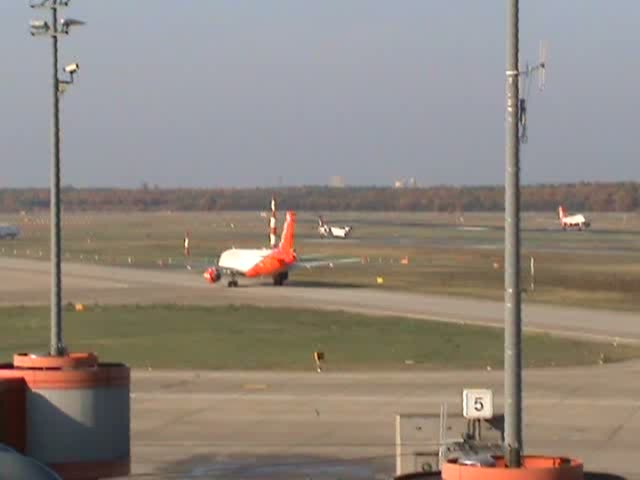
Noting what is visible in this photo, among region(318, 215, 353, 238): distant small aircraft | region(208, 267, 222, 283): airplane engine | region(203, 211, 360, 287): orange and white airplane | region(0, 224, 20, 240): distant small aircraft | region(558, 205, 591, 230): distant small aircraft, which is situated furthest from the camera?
region(558, 205, 591, 230): distant small aircraft

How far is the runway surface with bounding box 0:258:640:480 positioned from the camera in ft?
97.6

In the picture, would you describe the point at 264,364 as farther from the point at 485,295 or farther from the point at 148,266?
the point at 148,266

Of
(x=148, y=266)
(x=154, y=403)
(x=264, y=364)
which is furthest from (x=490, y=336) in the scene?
(x=148, y=266)

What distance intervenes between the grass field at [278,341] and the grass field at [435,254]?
17711mm

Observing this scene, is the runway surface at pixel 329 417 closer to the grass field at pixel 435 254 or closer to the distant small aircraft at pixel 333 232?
the grass field at pixel 435 254

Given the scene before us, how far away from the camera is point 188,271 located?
4035 inches

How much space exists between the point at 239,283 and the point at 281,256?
3.23 meters

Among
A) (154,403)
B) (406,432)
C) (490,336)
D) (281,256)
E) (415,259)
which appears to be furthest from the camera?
(415,259)

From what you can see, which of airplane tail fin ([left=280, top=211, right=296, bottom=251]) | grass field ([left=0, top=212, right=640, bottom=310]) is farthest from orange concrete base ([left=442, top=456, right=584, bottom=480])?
airplane tail fin ([left=280, top=211, right=296, bottom=251])

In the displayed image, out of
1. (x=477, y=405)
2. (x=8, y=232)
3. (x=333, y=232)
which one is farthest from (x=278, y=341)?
(x=8, y=232)

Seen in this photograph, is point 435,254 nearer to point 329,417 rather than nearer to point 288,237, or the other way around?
point 288,237

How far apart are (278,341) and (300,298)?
22.9 metres

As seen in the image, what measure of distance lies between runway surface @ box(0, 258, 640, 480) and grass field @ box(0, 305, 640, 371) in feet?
8.95

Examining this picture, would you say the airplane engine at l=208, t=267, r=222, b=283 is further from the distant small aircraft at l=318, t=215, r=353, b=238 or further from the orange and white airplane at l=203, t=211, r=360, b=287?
the distant small aircraft at l=318, t=215, r=353, b=238
